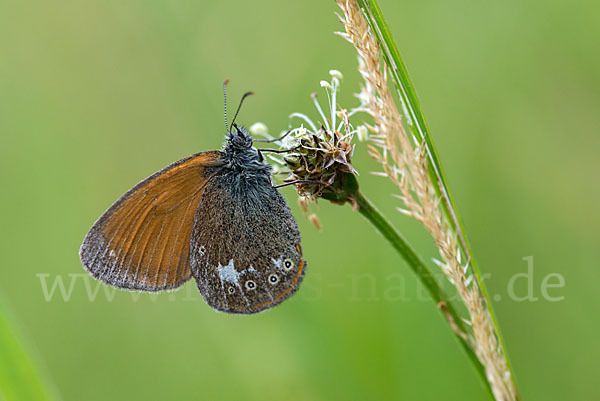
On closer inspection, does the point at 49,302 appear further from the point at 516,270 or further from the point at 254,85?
the point at 516,270

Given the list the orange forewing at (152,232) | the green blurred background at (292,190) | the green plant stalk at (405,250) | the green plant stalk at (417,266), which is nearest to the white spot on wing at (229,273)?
the orange forewing at (152,232)

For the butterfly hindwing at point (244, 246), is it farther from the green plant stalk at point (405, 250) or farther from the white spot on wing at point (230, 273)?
the green plant stalk at point (405, 250)

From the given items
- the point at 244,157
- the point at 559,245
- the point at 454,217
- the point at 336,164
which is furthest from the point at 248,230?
the point at 559,245

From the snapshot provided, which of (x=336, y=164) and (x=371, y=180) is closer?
(x=336, y=164)

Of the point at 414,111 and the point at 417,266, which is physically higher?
the point at 414,111

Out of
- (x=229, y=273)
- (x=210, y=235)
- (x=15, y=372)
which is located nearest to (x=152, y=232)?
(x=210, y=235)

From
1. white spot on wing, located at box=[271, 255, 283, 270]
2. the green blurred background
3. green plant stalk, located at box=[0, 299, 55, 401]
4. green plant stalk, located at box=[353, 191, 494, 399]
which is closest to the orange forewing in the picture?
white spot on wing, located at box=[271, 255, 283, 270]

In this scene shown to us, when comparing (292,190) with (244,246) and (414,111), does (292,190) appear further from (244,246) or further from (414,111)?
(414,111)
